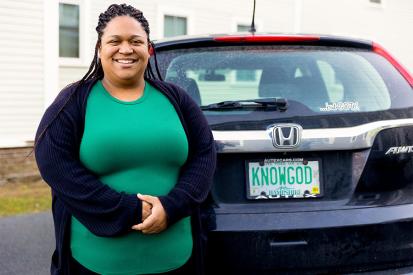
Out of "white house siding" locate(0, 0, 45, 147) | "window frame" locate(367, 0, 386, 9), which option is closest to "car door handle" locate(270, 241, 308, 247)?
"white house siding" locate(0, 0, 45, 147)

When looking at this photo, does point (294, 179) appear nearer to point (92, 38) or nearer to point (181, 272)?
point (181, 272)

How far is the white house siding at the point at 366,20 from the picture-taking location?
15188 millimetres

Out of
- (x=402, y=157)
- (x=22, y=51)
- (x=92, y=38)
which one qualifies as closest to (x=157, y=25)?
(x=92, y=38)

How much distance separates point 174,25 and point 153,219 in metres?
10.3

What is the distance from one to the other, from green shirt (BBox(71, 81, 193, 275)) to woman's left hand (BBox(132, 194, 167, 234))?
1.6 inches

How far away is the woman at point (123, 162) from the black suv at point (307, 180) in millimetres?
373

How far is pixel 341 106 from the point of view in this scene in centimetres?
274

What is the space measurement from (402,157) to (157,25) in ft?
30.4

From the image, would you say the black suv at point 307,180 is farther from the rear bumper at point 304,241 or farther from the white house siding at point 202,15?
the white house siding at point 202,15

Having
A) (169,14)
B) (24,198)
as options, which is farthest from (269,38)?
(169,14)

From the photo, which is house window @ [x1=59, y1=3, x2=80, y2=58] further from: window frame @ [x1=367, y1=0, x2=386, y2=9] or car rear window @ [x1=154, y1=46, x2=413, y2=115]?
window frame @ [x1=367, y1=0, x2=386, y2=9]

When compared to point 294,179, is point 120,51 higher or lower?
higher

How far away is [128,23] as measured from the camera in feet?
6.84

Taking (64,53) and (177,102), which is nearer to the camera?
(177,102)
